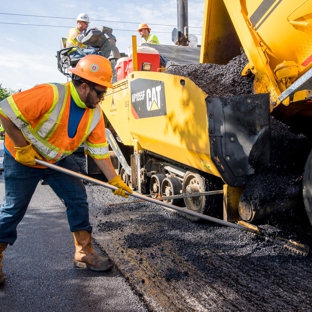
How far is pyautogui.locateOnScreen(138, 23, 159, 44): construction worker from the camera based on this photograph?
23.1 feet

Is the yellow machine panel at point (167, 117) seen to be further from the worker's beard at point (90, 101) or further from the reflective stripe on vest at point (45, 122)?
the reflective stripe on vest at point (45, 122)

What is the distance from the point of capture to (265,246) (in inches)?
121

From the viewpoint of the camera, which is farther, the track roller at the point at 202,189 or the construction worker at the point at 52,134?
the track roller at the point at 202,189

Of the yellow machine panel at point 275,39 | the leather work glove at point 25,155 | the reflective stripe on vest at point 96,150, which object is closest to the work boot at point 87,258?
the reflective stripe on vest at point 96,150

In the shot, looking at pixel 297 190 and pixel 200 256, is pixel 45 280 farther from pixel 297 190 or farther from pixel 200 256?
pixel 297 190

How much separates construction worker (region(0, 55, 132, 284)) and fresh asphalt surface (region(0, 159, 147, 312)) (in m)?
0.16

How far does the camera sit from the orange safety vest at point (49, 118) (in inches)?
92.4

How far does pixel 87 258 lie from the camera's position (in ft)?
9.14

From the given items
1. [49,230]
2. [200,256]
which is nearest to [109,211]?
[49,230]

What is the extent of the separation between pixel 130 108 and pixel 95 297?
8.38ft

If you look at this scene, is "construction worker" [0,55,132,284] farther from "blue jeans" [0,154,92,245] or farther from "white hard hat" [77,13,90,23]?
"white hard hat" [77,13,90,23]

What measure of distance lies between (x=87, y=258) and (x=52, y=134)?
1.05 m

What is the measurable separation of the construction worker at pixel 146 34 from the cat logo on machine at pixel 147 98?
325 centimetres

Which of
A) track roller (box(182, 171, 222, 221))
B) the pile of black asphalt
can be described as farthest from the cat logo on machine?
the pile of black asphalt
